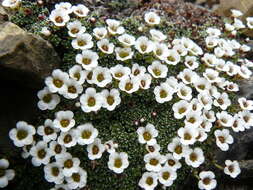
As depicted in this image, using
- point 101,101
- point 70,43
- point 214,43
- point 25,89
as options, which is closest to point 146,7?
point 214,43

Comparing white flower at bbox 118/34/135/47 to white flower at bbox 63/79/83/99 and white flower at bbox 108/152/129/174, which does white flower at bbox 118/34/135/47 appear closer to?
white flower at bbox 63/79/83/99

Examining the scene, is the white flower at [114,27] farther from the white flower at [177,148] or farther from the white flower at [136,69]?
the white flower at [177,148]

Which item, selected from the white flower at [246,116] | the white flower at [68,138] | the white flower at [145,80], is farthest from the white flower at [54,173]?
the white flower at [246,116]

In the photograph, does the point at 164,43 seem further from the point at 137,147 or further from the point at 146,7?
the point at 137,147

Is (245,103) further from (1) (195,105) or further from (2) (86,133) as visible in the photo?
(2) (86,133)

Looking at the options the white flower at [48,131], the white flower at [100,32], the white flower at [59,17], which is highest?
the white flower at [59,17]

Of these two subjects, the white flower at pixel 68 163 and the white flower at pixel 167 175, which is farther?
the white flower at pixel 167 175
